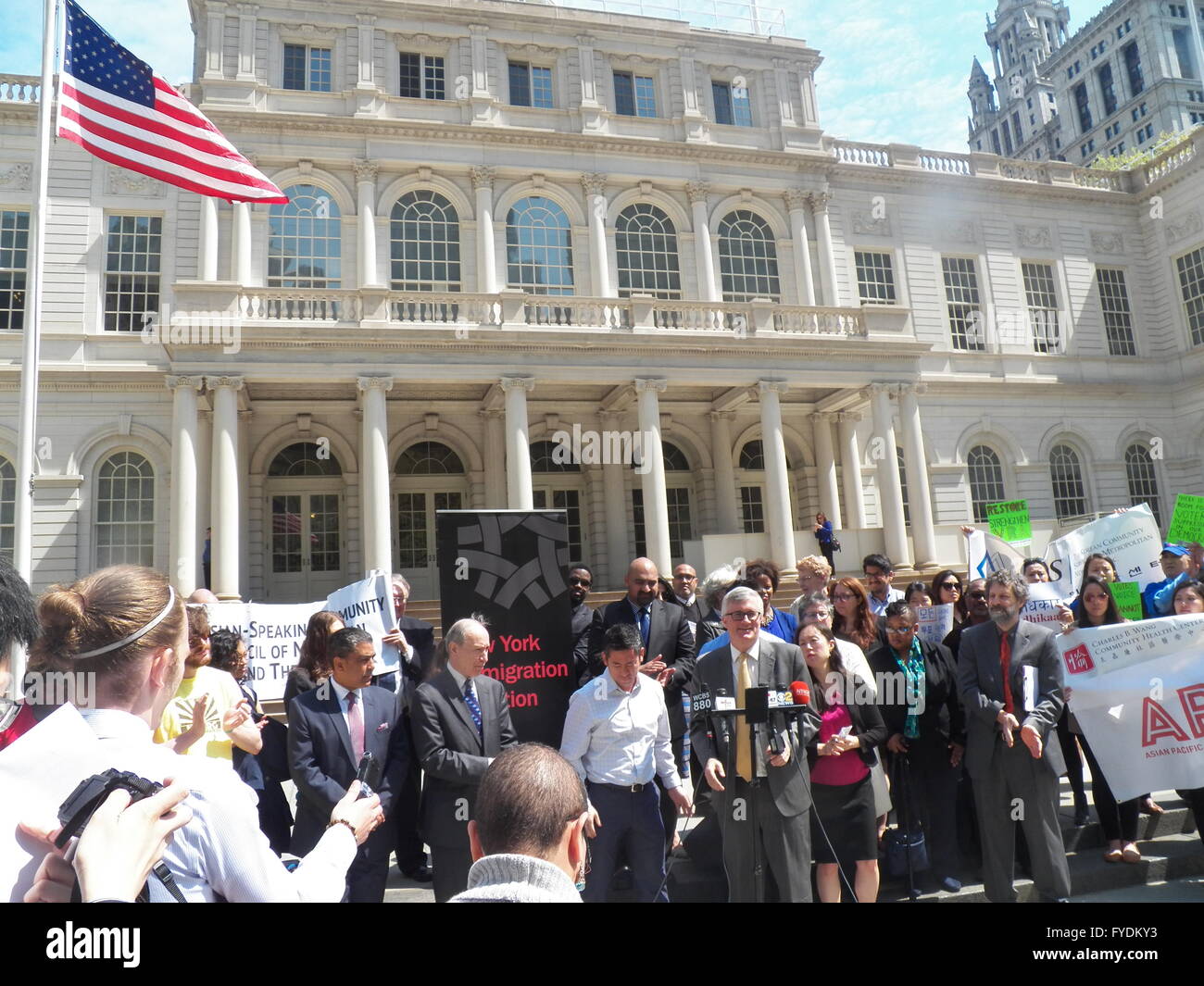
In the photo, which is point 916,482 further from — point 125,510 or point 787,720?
point 125,510

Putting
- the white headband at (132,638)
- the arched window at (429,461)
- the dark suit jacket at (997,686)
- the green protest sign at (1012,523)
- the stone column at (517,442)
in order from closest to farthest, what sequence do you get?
the white headband at (132,638)
the dark suit jacket at (997,686)
the green protest sign at (1012,523)
the stone column at (517,442)
the arched window at (429,461)

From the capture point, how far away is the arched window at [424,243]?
22.6 meters

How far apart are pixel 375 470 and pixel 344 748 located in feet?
45.6

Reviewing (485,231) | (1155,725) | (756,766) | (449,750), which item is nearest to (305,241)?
(485,231)

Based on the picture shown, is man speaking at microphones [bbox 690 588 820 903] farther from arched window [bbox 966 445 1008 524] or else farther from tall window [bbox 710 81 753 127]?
tall window [bbox 710 81 753 127]

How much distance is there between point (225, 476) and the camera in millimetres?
17531

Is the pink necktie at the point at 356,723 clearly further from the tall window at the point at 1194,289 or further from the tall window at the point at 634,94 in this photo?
the tall window at the point at 1194,289

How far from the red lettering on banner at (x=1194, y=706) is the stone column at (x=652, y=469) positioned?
13.5 m

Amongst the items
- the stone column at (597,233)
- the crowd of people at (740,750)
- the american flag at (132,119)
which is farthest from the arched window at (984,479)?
the american flag at (132,119)

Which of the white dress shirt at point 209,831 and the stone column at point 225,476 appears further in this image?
the stone column at point 225,476

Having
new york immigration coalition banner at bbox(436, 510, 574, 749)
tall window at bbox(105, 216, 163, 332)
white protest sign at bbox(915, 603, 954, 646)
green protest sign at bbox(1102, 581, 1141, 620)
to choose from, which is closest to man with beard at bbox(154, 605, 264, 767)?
new york immigration coalition banner at bbox(436, 510, 574, 749)

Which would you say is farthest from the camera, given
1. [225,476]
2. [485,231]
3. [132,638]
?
[485,231]

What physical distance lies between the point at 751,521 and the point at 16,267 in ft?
67.3

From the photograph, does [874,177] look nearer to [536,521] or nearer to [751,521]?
[751,521]
